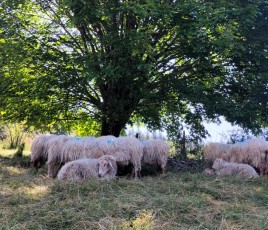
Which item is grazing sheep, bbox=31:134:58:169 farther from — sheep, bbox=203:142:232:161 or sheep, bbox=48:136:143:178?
sheep, bbox=203:142:232:161

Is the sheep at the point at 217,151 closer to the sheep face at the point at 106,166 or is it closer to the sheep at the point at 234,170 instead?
the sheep at the point at 234,170

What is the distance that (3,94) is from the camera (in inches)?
442

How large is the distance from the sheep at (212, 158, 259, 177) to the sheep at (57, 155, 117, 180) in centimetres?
274

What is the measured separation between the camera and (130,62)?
9.79 meters

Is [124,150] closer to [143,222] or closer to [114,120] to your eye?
[114,120]

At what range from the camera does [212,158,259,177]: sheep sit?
804 cm

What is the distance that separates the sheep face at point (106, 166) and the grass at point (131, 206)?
0.86 meters

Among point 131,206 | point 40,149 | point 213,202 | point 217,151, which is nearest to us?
point 131,206

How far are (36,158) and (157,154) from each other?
10.5ft

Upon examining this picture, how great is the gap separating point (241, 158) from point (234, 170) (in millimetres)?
881

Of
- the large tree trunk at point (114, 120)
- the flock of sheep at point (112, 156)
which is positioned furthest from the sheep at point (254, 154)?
the large tree trunk at point (114, 120)

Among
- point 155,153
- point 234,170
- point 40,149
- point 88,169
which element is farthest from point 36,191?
point 234,170

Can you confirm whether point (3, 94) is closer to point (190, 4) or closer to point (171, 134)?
point (171, 134)

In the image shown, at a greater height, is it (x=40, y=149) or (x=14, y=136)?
(x=14, y=136)
